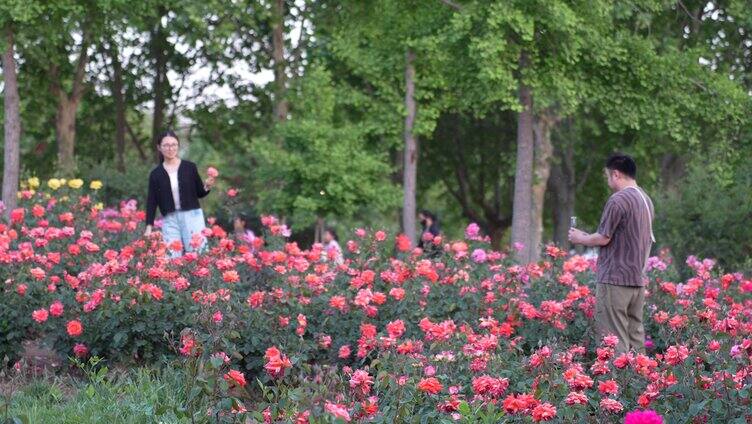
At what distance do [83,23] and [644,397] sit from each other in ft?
72.0

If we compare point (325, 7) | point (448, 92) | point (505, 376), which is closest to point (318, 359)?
point (505, 376)

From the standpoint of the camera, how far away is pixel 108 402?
269 inches

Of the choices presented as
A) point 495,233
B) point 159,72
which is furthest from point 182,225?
point 495,233

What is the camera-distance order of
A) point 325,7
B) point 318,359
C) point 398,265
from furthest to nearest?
point 325,7 < point 398,265 < point 318,359

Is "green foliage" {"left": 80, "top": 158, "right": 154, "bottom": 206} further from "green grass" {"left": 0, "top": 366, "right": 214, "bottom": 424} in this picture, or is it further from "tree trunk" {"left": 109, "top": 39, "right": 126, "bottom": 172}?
"green grass" {"left": 0, "top": 366, "right": 214, "bottom": 424}

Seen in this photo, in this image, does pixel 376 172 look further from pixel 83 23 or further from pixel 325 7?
pixel 83 23

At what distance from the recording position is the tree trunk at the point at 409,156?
83.7 ft

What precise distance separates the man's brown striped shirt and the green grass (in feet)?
9.60

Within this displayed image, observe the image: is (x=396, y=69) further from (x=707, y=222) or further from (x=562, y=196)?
(x=707, y=222)

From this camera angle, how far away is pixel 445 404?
5.62 meters

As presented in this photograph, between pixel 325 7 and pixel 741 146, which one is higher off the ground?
pixel 325 7

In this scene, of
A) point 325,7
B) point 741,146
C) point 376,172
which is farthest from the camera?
point 325,7

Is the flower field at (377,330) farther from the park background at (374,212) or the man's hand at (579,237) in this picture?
the man's hand at (579,237)

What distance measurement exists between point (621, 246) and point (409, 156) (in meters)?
17.7
